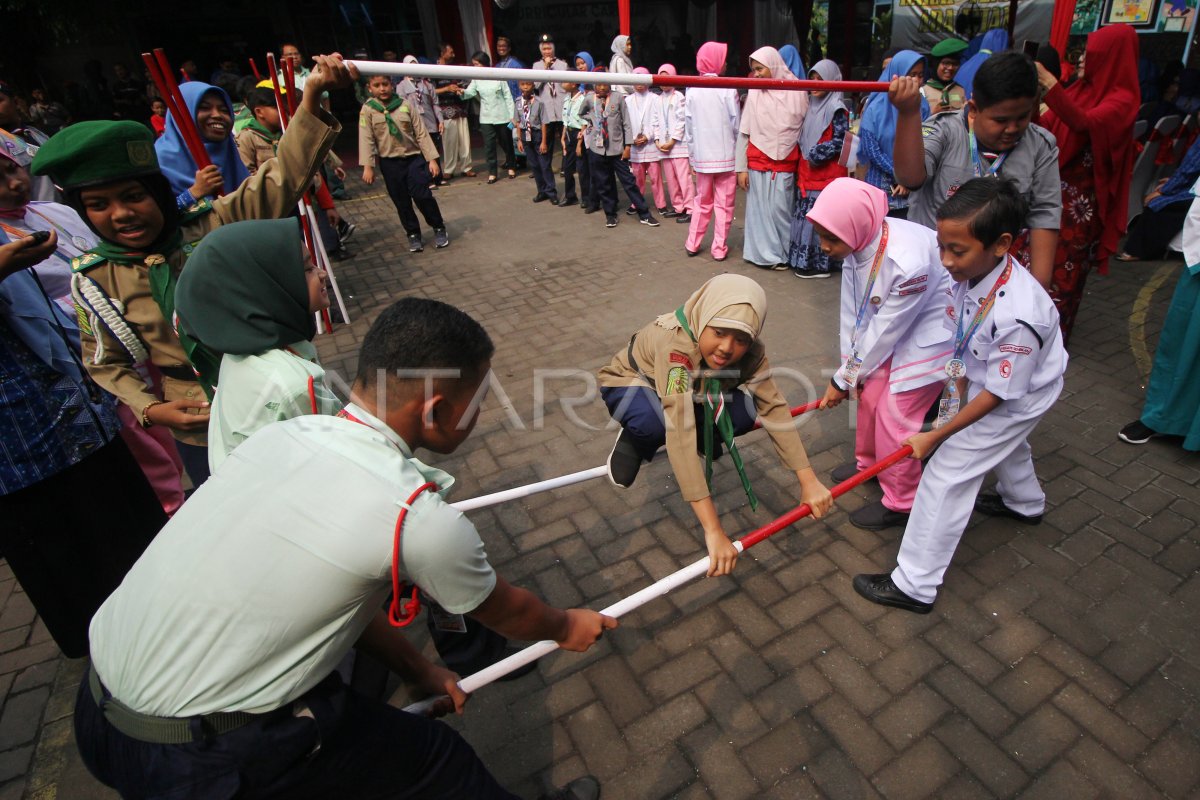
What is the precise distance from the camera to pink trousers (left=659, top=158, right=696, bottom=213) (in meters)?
8.49

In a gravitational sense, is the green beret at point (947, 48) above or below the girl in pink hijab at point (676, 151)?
above

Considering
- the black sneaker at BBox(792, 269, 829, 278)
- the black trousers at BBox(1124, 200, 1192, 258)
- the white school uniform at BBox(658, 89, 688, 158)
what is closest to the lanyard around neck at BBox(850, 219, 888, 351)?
the black sneaker at BBox(792, 269, 829, 278)

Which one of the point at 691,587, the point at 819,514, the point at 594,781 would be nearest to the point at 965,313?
the point at 819,514

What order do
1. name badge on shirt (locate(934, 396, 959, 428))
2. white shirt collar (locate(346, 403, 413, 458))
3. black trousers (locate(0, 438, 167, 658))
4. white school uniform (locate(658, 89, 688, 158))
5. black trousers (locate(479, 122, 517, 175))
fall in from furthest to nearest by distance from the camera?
1. black trousers (locate(479, 122, 517, 175))
2. white school uniform (locate(658, 89, 688, 158))
3. name badge on shirt (locate(934, 396, 959, 428))
4. black trousers (locate(0, 438, 167, 658))
5. white shirt collar (locate(346, 403, 413, 458))

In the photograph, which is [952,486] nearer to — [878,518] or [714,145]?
[878,518]

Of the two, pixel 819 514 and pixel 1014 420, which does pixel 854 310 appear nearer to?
pixel 1014 420

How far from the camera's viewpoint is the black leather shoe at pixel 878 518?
3309mm

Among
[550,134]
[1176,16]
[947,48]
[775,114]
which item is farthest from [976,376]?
[1176,16]

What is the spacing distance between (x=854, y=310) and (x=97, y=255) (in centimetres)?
322

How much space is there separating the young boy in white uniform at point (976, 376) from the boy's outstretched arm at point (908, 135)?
1.81 ft

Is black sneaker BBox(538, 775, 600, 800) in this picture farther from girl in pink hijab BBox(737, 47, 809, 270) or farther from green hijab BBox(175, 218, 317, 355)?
girl in pink hijab BBox(737, 47, 809, 270)

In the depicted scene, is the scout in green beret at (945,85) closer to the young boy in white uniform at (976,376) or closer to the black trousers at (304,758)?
the young boy in white uniform at (976,376)

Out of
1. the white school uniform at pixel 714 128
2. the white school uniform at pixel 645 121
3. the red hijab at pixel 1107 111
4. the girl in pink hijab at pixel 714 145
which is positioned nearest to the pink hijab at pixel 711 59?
the girl in pink hijab at pixel 714 145

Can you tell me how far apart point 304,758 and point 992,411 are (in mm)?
2581
